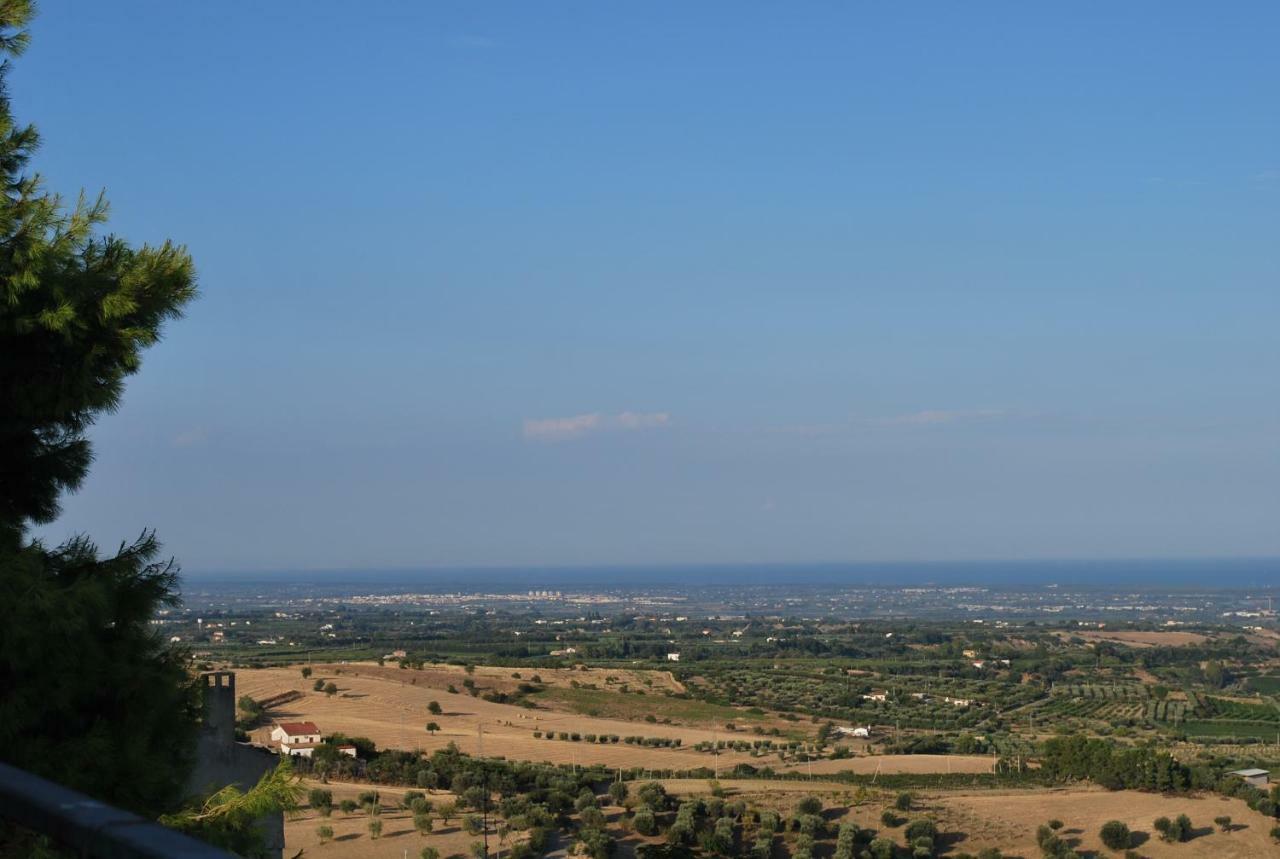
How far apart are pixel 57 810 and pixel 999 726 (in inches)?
2334

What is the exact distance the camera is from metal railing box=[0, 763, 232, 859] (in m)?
2.47

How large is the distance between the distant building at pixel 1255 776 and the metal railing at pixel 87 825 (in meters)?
38.9

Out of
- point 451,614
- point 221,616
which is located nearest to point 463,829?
point 221,616

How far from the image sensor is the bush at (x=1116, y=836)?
100 ft

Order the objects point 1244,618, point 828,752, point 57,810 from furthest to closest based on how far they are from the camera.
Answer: point 1244,618, point 828,752, point 57,810

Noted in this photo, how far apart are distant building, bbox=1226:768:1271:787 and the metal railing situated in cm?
3888

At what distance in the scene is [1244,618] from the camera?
148 m

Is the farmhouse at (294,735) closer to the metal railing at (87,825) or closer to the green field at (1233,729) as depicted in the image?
the metal railing at (87,825)

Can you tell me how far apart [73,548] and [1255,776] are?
38168 mm

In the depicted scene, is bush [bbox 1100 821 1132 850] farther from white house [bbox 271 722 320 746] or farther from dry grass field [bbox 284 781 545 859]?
white house [bbox 271 722 320 746]

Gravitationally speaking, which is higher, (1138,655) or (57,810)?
(57,810)

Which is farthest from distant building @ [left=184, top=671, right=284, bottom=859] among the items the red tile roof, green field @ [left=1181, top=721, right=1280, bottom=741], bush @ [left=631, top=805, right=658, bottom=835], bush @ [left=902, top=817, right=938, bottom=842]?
green field @ [left=1181, top=721, right=1280, bottom=741]

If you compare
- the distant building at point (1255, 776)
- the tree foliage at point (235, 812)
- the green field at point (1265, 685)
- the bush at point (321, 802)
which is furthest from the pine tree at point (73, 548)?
the green field at point (1265, 685)

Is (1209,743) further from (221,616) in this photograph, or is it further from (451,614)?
(451,614)
